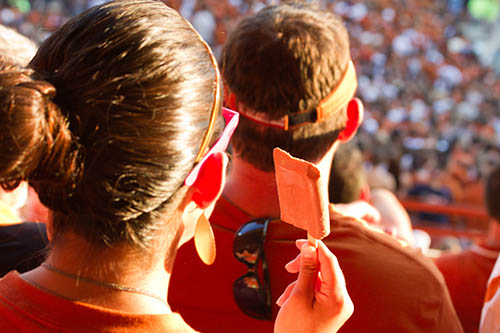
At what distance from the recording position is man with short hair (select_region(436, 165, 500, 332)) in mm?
1832

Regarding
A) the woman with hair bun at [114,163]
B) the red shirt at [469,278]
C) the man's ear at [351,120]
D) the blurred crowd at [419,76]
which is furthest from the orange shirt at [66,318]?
the blurred crowd at [419,76]

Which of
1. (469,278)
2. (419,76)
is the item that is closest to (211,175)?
(469,278)

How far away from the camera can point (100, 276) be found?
0.86m

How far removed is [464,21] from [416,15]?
6.85 ft

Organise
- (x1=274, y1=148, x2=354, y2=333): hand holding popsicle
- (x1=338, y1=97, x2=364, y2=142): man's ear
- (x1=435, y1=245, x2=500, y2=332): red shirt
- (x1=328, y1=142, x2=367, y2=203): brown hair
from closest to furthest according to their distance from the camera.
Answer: (x1=274, y1=148, x2=354, y2=333): hand holding popsicle
(x1=338, y1=97, x2=364, y2=142): man's ear
(x1=435, y1=245, x2=500, y2=332): red shirt
(x1=328, y1=142, x2=367, y2=203): brown hair

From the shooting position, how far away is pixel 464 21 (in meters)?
16.0

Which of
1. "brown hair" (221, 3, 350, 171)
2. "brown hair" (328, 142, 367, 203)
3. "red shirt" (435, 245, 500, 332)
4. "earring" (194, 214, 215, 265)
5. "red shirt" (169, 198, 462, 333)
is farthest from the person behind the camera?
"brown hair" (328, 142, 367, 203)

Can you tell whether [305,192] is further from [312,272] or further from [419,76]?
[419,76]

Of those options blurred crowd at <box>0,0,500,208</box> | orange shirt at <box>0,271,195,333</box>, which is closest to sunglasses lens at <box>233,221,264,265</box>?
orange shirt at <box>0,271,195,333</box>

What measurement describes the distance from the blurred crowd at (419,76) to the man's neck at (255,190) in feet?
20.6

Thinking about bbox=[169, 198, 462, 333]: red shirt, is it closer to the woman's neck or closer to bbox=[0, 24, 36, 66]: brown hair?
the woman's neck

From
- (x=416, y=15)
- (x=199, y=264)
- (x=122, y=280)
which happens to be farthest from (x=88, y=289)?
(x=416, y=15)

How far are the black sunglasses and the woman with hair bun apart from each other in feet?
0.90

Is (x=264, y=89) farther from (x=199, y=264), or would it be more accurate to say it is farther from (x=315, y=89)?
(x=199, y=264)
